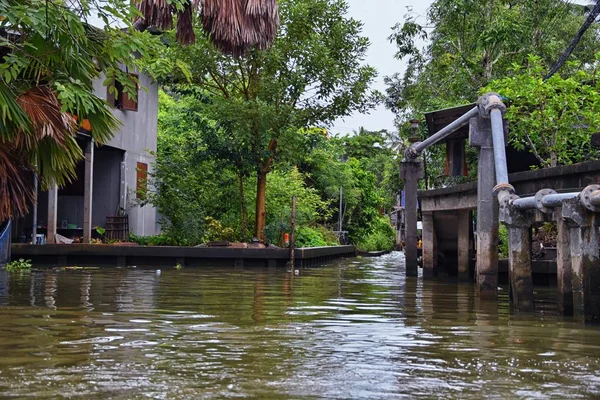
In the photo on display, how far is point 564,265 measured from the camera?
10406mm

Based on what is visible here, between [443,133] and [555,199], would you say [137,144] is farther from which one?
[555,199]

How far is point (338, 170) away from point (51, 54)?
33779mm

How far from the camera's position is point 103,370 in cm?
612

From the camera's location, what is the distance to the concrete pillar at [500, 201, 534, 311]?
38.5 ft

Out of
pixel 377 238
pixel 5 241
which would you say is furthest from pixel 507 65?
pixel 377 238

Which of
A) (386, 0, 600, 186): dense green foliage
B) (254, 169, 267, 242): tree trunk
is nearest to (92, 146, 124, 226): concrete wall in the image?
(254, 169, 267, 242): tree trunk

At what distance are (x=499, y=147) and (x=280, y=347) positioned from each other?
24.2 ft

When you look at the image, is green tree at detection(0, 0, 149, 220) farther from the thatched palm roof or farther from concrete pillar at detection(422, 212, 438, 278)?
concrete pillar at detection(422, 212, 438, 278)

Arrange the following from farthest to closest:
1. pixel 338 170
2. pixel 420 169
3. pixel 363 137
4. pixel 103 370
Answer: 1. pixel 363 137
2. pixel 338 170
3. pixel 420 169
4. pixel 103 370

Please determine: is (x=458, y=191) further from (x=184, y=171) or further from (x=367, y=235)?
(x=367, y=235)

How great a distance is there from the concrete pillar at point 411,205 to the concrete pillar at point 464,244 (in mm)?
1079

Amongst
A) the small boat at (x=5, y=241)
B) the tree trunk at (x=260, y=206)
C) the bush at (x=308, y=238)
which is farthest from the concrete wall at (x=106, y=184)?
the small boat at (x=5, y=241)

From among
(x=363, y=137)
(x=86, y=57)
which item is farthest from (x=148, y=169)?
(x=363, y=137)

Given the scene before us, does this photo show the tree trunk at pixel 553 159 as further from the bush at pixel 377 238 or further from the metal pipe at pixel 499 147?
the bush at pixel 377 238
